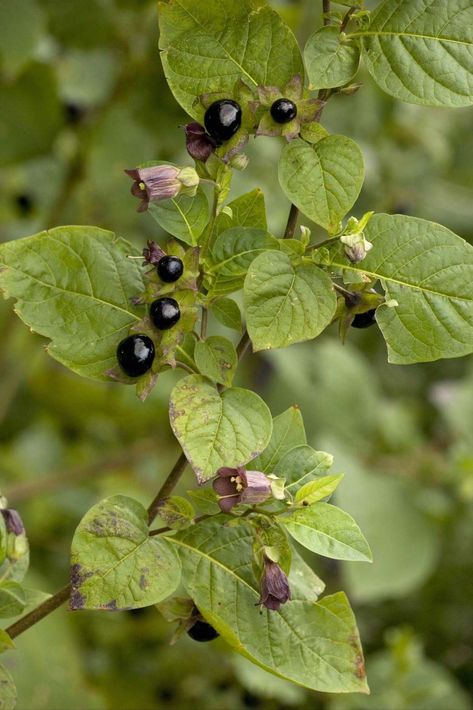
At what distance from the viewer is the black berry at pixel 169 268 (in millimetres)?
562

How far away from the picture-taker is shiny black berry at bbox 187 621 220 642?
2.06 feet

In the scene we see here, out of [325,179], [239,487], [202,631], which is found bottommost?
[202,631]

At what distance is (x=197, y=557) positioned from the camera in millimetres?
611

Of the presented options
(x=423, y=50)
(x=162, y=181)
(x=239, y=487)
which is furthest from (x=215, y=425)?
(x=423, y=50)

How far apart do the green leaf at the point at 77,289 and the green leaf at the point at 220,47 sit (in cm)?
10

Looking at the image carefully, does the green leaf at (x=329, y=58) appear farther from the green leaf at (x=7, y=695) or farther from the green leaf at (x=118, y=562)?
the green leaf at (x=7, y=695)

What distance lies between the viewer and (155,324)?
1.86 feet

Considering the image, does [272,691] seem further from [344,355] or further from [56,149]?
[56,149]

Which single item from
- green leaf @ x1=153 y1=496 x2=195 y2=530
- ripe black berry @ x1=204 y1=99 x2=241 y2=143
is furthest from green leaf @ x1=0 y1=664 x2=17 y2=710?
ripe black berry @ x1=204 y1=99 x2=241 y2=143

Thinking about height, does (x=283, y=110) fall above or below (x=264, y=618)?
above

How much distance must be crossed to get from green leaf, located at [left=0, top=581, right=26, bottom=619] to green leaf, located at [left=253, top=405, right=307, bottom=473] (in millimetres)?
168

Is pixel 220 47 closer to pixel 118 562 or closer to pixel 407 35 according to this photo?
pixel 407 35

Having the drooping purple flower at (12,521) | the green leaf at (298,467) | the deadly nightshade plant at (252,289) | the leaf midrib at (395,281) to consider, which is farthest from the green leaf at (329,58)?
the drooping purple flower at (12,521)

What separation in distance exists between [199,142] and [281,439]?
0.60ft
